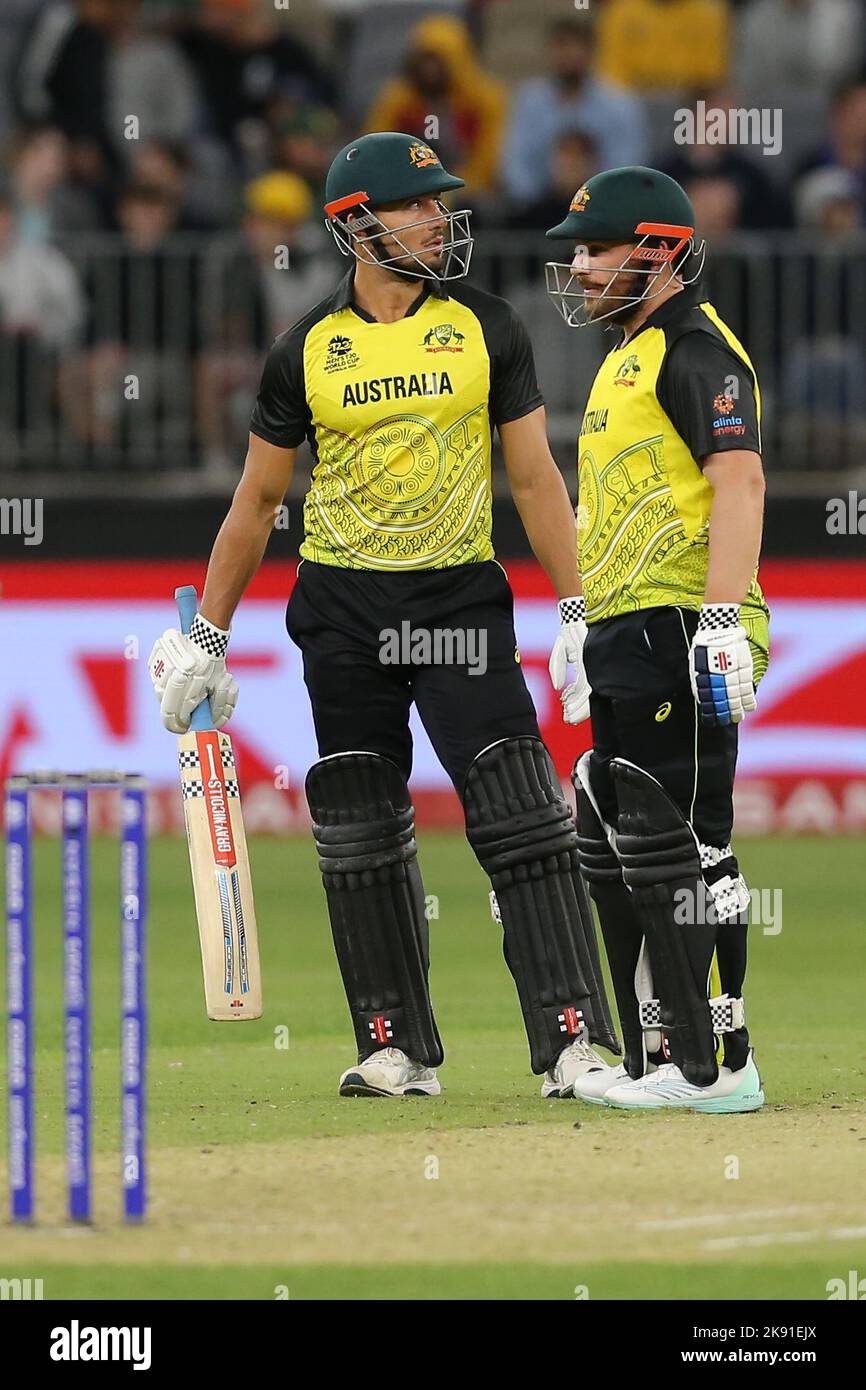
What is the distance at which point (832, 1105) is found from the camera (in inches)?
269

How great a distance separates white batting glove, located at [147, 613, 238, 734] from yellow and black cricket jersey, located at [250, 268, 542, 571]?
1.46 feet

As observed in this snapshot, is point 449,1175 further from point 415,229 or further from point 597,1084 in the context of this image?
point 415,229

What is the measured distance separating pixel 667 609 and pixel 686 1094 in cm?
124

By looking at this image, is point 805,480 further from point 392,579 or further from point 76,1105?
point 76,1105

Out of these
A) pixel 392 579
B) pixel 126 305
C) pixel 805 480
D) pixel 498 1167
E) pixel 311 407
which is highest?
pixel 126 305

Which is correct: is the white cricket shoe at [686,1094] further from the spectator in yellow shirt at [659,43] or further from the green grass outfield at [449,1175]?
the spectator in yellow shirt at [659,43]

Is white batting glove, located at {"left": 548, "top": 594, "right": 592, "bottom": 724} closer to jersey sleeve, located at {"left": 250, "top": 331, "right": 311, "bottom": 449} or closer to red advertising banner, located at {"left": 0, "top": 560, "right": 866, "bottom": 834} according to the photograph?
jersey sleeve, located at {"left": 250, "top": 331, "right": 311, "bottom": 449}

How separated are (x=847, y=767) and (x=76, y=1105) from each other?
8.51 m

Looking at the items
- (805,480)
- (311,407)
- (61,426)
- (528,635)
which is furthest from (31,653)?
(311,407)

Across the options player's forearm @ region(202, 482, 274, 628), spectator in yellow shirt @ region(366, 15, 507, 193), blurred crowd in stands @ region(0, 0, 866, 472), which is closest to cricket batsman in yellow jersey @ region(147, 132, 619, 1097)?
player's forearm @ region(202, 482, 274, 628)

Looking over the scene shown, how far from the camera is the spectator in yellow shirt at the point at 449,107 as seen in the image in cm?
1504

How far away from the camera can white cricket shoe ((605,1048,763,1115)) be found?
6625mm

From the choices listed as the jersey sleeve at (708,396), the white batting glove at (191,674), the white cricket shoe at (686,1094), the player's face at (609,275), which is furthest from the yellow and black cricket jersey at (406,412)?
the white cricket shoe at (686,1094)

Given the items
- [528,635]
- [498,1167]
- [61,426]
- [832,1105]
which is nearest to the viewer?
[498,1167]
